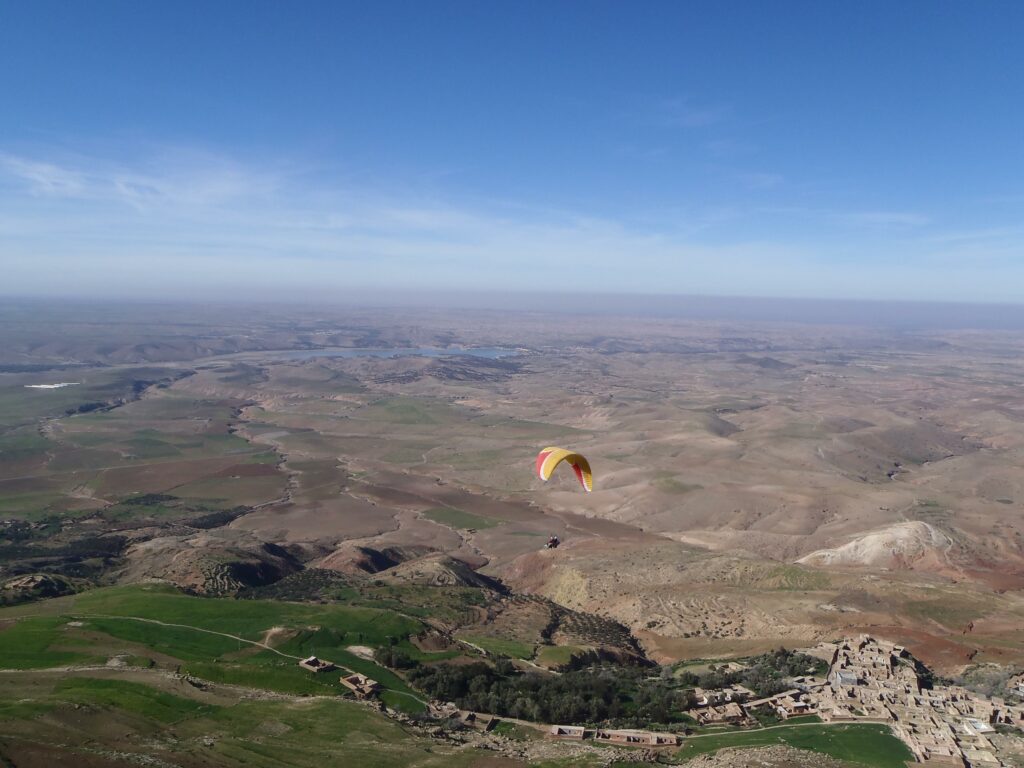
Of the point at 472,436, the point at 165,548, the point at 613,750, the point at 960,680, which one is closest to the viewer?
the point at 613,750

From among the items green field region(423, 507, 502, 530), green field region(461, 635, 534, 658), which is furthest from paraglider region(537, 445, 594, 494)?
green field region(423, 507, 502, 530)

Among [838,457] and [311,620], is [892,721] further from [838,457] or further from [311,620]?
[838,457]

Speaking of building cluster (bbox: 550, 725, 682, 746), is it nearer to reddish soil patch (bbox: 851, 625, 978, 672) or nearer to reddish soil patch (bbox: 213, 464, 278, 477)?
reddish soil patch (bbox: 851, 625, 978, 672)

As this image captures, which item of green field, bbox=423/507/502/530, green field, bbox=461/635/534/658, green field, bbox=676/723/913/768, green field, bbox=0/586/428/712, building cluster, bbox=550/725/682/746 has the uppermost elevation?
green field, bbox=676/723/913/768

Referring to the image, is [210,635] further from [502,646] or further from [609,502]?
[609,502]

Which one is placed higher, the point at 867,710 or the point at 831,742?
the point at 831,742

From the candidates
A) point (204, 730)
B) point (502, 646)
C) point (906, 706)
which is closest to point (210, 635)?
point (204, 730)

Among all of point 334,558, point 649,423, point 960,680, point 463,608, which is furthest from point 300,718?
point 649,423
